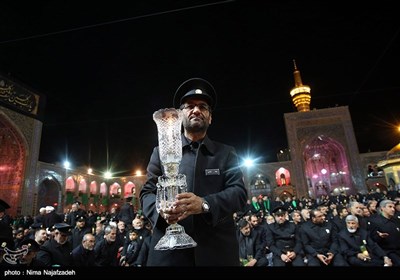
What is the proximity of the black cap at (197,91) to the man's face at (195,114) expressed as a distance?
0.03 meters

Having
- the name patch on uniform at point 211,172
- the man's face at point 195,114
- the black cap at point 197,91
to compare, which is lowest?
the name patch on uniform at point 211,172

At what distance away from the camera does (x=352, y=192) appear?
17.9 metres

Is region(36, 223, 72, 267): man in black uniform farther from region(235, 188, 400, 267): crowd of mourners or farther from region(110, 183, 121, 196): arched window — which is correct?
region(110, 183, 121, 196): arched window

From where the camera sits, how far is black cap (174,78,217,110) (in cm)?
145

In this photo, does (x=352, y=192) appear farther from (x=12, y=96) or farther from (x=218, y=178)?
(x=12, y=96)

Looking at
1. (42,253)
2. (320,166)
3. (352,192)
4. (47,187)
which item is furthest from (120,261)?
(320,166)

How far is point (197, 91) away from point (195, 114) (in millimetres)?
135

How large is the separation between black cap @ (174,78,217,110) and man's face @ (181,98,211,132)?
0.11 feet

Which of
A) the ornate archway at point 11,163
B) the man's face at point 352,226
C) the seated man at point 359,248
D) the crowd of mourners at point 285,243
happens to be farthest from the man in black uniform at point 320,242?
the ornate archway at point 11,163

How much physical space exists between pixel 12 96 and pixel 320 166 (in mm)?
29218

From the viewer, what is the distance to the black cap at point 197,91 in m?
1.45

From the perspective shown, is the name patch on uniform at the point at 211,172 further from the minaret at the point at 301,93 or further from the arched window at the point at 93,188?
the arched window at the point at 93,188

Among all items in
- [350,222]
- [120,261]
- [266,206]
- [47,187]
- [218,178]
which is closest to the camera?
[218,178]

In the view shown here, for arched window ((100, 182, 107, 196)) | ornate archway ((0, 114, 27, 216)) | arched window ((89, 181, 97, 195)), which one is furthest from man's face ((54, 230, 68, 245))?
arched window ((100, 182, 107, 196))
